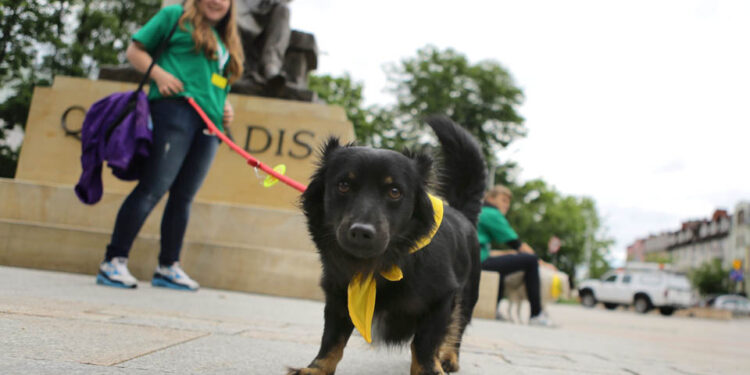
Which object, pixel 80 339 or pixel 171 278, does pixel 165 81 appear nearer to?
pixel 171 278

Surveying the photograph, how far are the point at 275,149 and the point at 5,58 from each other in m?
5.64

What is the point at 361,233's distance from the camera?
76.4 inches

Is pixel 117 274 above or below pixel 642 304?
above

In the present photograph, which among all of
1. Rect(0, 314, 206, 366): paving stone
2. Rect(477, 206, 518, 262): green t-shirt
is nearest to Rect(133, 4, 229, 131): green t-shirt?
Rect(0, 314, 206, 366): paving stone

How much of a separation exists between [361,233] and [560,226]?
5909cm

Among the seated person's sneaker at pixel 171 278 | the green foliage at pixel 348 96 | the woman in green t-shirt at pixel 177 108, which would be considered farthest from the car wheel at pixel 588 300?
the woman in green t-shirt at pixel 177 108

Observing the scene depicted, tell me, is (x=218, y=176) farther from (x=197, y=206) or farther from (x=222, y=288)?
(x=222, y=288)

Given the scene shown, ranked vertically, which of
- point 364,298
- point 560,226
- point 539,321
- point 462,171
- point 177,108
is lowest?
point 539,321

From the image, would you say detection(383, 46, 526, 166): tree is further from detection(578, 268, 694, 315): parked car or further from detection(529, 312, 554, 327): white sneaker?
detection(529, 312, 554, 327): white sneaker

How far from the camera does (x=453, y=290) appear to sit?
2420 millimetres

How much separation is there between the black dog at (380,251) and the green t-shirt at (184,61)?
8.33 ft

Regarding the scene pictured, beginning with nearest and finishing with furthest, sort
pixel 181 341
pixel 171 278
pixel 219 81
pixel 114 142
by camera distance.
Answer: pixel 181 341 → pixel 114 142 → pixel 219 81 → pixel 171 278

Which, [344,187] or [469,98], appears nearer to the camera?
[344,187]

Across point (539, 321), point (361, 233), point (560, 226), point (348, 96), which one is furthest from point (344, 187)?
point (560, 226)
